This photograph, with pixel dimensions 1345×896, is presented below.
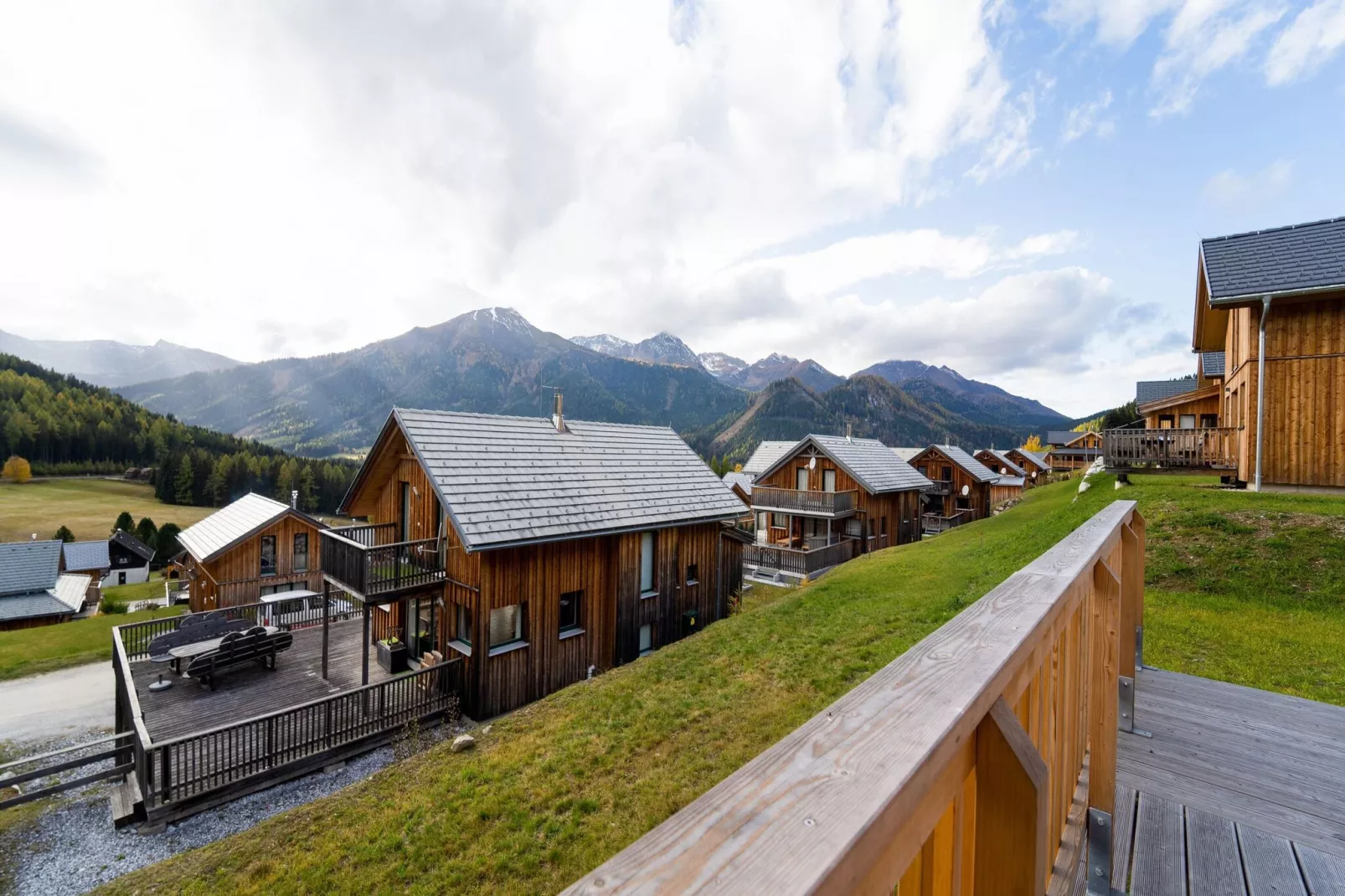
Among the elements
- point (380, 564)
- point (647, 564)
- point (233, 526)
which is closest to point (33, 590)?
point (233, 526)

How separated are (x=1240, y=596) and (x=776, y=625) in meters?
8.39

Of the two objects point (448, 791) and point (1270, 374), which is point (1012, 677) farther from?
point (1270, 374)

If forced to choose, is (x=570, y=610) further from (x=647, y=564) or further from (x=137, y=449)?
(x=137, y=449)

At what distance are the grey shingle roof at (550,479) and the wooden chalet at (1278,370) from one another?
13.0 metres

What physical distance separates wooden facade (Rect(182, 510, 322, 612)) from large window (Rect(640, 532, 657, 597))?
1820 cm

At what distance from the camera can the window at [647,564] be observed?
15.6 meters

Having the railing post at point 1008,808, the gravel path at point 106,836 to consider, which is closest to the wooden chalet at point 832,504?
the gravel path at point 106,836

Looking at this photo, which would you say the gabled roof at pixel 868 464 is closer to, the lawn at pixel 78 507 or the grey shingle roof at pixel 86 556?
the grey shingle roof at pixel 86 556

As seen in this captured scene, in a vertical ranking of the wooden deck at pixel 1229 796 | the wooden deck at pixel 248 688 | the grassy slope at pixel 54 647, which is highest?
the wooden deck at pixel 1229 796

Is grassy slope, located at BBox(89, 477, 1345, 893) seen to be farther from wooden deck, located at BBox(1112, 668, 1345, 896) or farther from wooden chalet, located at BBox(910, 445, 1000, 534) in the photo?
wooden chalet, located at BBox(910, 445, 1000, 534)

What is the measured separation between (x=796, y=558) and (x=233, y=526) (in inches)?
1158

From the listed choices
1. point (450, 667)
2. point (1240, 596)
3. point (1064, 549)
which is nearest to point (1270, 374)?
point (1240, 596)

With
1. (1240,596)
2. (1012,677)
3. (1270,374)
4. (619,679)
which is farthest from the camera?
(1270,374)

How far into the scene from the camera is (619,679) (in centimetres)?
1068
